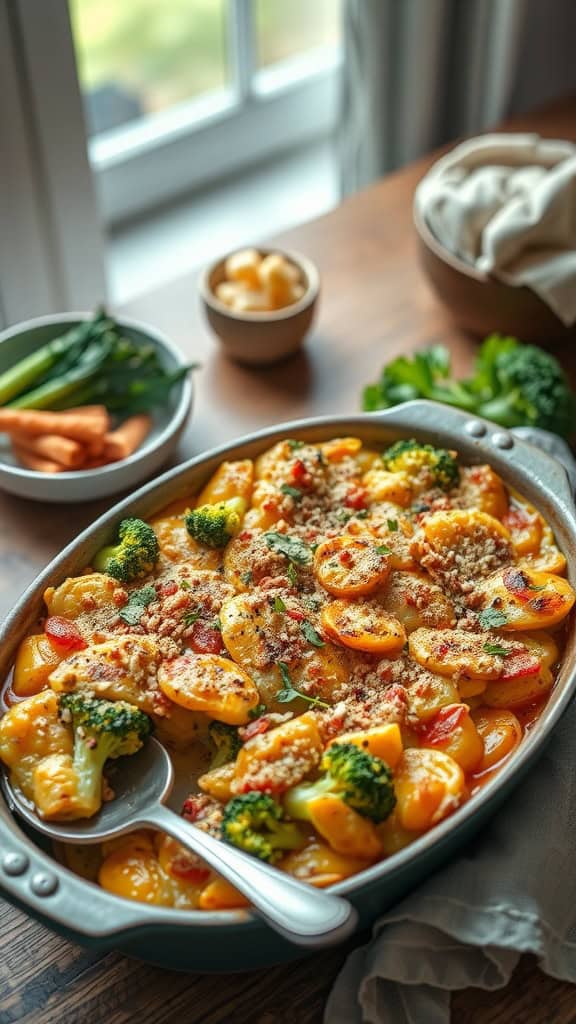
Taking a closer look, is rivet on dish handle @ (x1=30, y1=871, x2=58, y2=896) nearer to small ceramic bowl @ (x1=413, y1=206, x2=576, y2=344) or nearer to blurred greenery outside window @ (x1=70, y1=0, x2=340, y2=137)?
small ceramic bowl @ (x1=413, y1=206, x2=576, y2=344)

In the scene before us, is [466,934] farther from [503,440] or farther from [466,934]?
[503,440]

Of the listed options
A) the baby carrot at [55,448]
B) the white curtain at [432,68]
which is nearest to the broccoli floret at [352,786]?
the baby carrot at [55,448]

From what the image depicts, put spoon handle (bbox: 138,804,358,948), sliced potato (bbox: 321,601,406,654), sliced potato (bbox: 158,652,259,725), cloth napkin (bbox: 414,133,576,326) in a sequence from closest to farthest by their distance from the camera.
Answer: spoon handle (bbox: 138,804,358,948) → sliced potato (bbox: 158,652,259,725) → sliced potato (bbox: 321,601,406,654) → cloth napkin (bbox: 414,133,576,326)

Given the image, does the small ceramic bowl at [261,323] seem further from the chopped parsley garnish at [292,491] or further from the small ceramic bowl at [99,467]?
the chopped parsley garnish at [292,491]

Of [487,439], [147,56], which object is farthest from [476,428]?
[147,56]

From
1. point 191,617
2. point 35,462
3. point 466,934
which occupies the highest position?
point 191,617

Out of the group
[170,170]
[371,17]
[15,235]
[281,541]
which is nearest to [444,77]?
[371,17]

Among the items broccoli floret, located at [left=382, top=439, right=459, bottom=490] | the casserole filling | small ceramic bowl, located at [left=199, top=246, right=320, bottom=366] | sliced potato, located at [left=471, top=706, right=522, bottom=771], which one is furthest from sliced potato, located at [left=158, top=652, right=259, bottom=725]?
small ceramic bowl, located at [left=199, top=246, right=320, bottom=366]

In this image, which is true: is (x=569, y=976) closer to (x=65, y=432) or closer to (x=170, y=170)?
(x=65, y=432)
